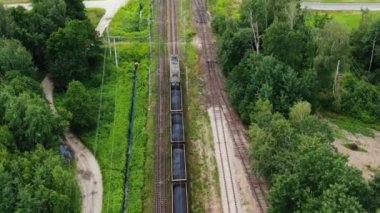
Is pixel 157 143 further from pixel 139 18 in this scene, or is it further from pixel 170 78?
pixel 139 18

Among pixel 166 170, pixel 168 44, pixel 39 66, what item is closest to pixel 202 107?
pixel 166 170

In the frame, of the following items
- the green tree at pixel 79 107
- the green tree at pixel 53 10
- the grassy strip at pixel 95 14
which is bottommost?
the green tree at pixel 79 107

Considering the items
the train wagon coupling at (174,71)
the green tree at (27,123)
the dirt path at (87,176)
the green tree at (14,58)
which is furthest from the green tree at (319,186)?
the green tree at (14,58)

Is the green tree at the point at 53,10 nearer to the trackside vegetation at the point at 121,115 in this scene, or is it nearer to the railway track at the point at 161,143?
the trackside vegetation at the point at 121,115

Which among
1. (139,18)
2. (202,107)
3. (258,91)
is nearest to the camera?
(258,91)

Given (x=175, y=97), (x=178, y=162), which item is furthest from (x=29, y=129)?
(x=175, y=97)

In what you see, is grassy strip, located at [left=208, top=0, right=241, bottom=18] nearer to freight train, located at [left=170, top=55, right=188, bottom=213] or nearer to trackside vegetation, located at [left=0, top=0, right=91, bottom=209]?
freight train, located at [left=170, top=55, right=188, bottom=213]

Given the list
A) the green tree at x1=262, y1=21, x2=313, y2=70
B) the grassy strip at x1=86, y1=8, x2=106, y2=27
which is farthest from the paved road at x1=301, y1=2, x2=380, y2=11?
the grassy strip at x1=86, y1=8, x2=106, y2=27
